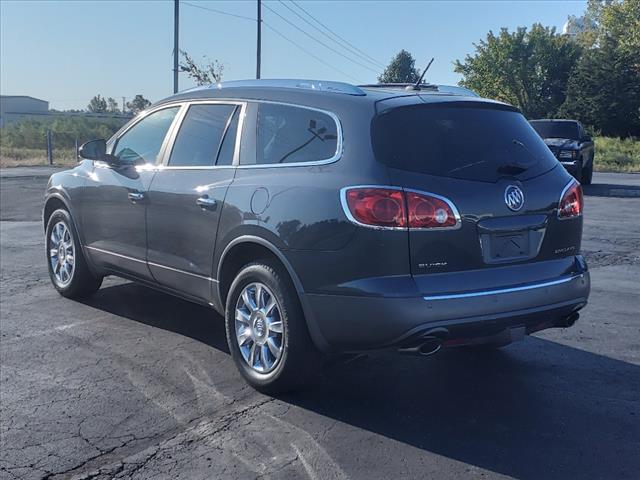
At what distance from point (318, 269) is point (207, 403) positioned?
112 cm

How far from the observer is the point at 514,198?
14.3 ft

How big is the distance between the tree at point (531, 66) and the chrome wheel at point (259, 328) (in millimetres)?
54164

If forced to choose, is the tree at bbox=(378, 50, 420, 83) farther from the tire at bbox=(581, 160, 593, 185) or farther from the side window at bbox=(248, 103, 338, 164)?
the side window at bbox=(248, 103, 338, 164)

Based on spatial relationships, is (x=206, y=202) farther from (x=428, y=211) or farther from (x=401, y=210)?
(x=428, y=211)

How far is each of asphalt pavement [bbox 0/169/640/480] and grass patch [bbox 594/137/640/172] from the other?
2894 cm

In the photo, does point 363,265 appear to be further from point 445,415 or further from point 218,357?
point 218,357

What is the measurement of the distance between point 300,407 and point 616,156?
34629 millimetres

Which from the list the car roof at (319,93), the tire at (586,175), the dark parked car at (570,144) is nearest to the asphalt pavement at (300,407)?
the car roof at (319,93)

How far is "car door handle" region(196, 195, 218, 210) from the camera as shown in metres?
5.07

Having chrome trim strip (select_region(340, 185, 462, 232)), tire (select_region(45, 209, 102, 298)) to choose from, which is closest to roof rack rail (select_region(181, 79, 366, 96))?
chrome trim strip (select_region(340, 185, 462, 232))

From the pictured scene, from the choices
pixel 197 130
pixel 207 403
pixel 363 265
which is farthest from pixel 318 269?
pixel 197 130

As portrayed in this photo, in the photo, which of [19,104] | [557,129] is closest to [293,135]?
[557,129]

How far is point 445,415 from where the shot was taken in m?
4.41

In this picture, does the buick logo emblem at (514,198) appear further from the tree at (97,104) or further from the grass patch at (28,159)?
the tree at (97,104)
